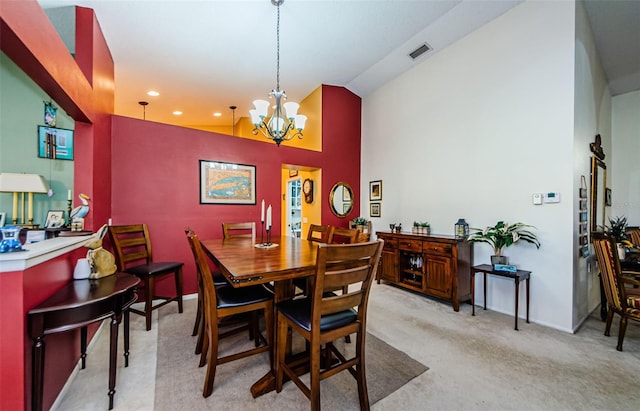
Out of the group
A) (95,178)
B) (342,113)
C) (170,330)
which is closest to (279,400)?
(170,330)

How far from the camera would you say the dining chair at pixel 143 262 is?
2.62 metres

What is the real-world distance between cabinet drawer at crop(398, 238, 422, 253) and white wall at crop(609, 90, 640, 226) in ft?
13.0

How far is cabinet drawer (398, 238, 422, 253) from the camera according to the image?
11.7 ft

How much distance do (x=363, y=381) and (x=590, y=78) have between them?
4.38 metres

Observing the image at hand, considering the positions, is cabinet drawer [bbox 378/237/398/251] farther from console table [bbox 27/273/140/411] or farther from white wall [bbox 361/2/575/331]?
console table [bbox 27/273/140/411]

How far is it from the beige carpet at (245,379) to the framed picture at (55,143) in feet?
7.08

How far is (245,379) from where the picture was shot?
1834 mm

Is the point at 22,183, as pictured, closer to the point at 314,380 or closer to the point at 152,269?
the point at 152,269

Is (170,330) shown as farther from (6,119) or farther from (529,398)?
(529,398)

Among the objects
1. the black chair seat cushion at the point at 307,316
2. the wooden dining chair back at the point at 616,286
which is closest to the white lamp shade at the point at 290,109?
the black chair seat cushion at the point at 307,316

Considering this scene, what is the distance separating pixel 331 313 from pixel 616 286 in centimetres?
284

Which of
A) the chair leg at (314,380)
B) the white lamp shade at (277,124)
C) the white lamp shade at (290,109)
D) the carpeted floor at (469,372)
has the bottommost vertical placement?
the carpeted floor at (469,372)

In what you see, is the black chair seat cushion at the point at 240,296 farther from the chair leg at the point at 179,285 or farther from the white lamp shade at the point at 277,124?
the white lamp shade at the point at 277,124

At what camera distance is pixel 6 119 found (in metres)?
2.46
